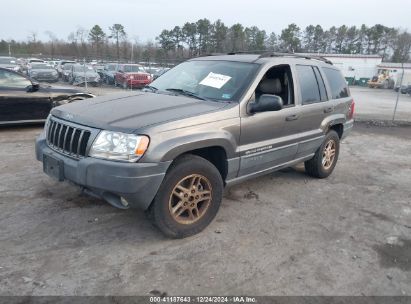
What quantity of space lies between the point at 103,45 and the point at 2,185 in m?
68.9

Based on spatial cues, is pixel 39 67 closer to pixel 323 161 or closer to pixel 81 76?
pixel 81 76

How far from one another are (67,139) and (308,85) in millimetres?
3251

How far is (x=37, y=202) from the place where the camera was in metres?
4.40

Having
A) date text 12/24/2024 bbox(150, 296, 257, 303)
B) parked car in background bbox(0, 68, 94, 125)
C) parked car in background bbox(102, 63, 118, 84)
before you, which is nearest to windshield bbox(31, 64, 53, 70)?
parked car in background bbox(102, 63, 118, 84)

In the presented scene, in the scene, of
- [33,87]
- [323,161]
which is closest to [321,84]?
[323,161]

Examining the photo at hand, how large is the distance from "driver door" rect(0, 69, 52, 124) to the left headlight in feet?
19.7

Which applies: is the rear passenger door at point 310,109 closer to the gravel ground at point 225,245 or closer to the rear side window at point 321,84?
the rear side window at point 321,84

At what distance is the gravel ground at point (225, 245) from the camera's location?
297cm

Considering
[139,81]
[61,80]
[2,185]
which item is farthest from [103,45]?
[2,185]

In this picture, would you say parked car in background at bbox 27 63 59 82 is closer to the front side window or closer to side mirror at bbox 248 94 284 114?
the front side window

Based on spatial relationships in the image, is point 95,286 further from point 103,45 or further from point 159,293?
point 103,45

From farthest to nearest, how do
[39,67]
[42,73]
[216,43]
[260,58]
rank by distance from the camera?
[216,43], [39,67], [42,73], [260,58]

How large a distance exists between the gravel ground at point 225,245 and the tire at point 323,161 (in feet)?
0.93

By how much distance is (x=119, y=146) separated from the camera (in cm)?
317
